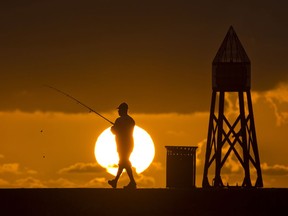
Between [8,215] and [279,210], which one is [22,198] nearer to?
[8,215]

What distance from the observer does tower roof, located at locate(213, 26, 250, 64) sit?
61094mm

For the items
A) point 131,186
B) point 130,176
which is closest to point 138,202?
point 131,186

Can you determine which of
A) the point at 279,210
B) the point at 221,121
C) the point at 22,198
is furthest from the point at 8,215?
the point at 221,121

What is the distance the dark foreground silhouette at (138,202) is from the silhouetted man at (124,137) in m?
3.15

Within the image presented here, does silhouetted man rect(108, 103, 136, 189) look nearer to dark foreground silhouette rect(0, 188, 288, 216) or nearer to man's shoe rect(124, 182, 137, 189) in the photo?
man's shoe rect(124, 182, 137, 189)

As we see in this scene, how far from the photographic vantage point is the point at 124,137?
3216 centimetres

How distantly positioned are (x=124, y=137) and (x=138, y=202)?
4.51 m

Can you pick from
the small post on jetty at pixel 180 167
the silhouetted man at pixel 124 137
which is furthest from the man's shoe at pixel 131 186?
the small post on jetty at pixel 180 167

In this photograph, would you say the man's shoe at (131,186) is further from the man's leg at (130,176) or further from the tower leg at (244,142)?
the tower leg at (244,142)

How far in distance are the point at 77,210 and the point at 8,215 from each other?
179 centimetres

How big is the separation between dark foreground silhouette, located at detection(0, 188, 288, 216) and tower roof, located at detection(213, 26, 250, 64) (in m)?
32.1

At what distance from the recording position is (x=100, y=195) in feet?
91.9

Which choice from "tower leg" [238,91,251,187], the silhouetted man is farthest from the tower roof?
the silhouetted man

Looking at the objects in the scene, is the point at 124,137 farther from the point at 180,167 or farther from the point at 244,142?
the point at 244,142
